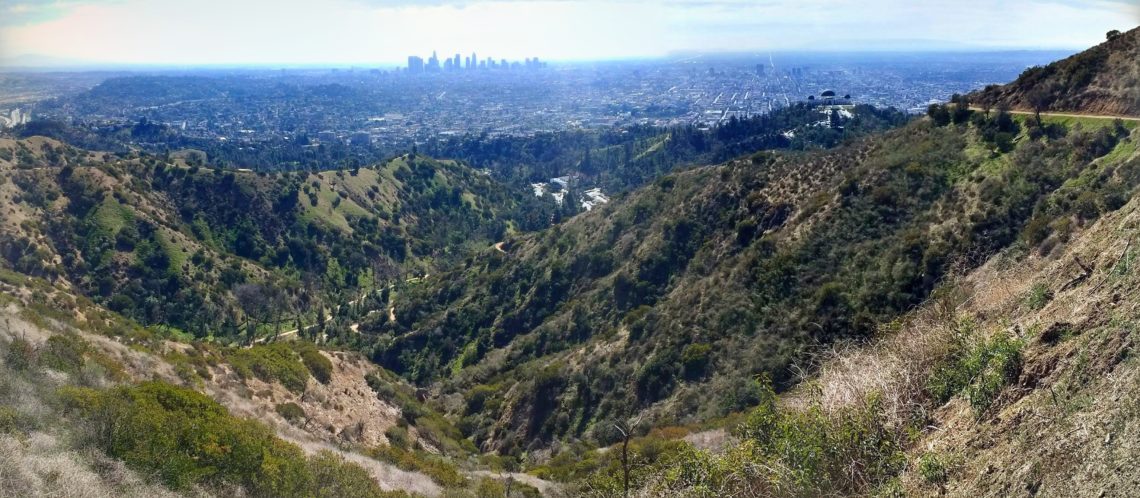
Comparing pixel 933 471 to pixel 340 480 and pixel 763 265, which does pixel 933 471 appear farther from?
pixel 763 265

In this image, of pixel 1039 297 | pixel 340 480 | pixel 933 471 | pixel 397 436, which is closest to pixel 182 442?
pixel 340 480

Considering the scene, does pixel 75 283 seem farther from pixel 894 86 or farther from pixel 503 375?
pixel 894 86

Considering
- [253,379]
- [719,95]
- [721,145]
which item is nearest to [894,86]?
[719,95]

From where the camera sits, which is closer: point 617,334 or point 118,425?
point 118,425

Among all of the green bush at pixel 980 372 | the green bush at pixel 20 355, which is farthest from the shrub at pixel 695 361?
the green bush at pixel 20 355

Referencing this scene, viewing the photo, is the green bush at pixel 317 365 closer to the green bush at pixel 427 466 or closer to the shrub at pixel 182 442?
the green bush at pixel 427 466

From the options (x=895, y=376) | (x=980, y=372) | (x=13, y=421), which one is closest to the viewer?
(x=980, y=372)
